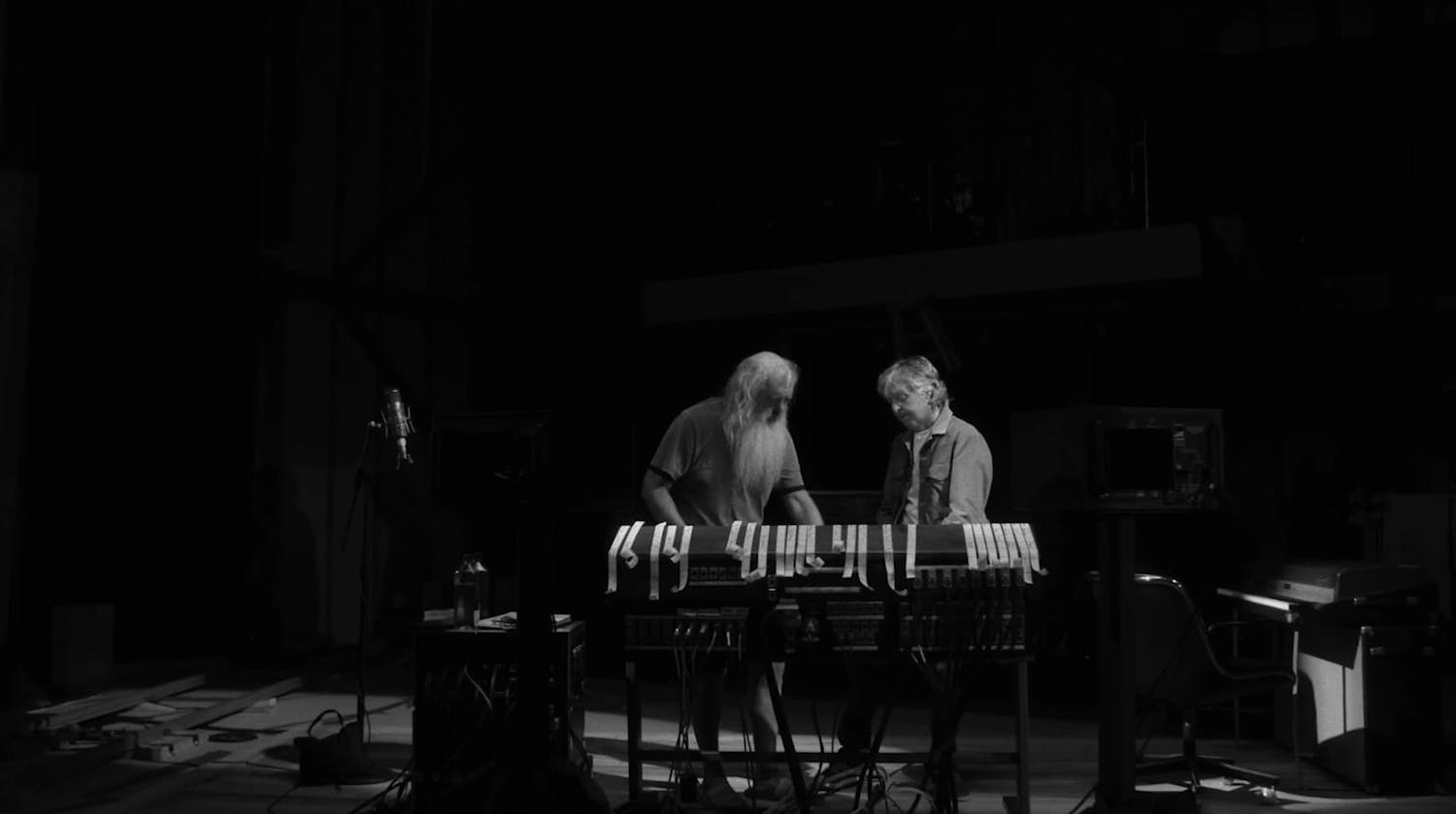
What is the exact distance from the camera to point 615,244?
11133mm

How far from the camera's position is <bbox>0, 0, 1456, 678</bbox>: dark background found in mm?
7953

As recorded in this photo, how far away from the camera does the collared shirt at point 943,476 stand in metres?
4.29

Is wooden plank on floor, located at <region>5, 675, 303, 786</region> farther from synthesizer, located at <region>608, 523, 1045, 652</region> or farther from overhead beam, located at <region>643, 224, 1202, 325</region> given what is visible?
overhead beam, located at <region>643, 224, 1202, 325</region>

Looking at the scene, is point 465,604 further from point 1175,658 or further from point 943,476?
point 1175,658

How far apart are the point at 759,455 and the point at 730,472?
12 centimetres

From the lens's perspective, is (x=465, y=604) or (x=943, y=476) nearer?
(x=465, y=604)

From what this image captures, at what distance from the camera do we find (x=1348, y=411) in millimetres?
10258

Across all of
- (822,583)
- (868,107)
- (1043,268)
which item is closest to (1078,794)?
(822,583)

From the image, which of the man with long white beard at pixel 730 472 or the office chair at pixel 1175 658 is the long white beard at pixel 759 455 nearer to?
the man with long white beard at pixel 730 472

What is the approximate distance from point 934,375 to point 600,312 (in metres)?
7.04

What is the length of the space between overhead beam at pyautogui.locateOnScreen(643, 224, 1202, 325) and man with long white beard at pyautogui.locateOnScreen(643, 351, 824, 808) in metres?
5.29

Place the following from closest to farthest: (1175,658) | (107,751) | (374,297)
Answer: (1175,658) → (107,751) → (374,297)

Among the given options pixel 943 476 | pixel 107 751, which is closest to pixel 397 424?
pixel 107 751

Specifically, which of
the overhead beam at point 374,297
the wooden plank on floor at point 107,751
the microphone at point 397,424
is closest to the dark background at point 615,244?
the overhead beam at point 374,297
